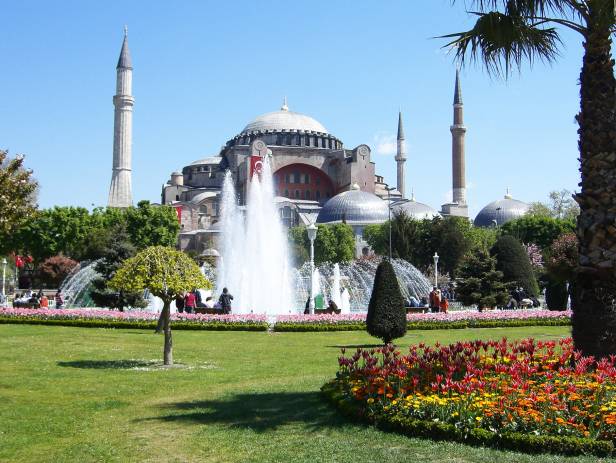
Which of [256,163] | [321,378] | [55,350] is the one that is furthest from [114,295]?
[256,163]

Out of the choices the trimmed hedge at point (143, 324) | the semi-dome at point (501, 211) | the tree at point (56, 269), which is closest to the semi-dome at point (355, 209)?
the semi-dome at point (501, 211)

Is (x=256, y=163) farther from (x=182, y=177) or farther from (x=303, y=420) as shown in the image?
(x=303, y=420)

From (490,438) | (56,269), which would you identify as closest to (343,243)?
(56,269)

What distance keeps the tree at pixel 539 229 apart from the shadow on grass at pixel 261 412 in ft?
159

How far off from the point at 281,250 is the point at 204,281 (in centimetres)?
1440

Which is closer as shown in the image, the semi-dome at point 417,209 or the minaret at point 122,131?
the minaret at point 122,131

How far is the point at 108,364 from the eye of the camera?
37.0ft

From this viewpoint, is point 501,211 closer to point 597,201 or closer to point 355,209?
point 355,209

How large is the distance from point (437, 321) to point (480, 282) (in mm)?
6131

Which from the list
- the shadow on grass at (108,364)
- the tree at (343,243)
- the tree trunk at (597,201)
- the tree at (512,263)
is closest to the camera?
the tree trunk at (597,201)

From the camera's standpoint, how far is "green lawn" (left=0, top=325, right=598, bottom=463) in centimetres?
581

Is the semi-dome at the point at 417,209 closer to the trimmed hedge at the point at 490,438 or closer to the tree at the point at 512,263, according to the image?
the tree at the point at 512,263

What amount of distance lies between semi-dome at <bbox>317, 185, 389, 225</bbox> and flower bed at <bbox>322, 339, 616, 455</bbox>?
201ft

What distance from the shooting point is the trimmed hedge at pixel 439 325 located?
18297 millimetres
